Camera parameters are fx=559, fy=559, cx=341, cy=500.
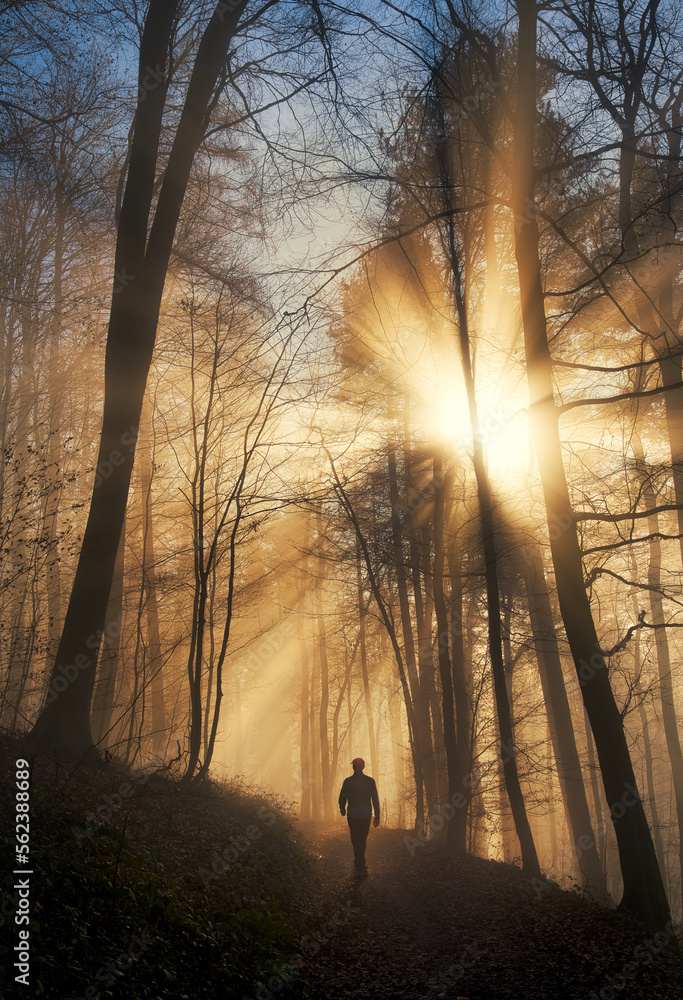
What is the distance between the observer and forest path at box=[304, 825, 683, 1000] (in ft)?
14.8

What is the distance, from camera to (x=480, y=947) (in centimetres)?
553

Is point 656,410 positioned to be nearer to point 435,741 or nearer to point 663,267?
point 663,267

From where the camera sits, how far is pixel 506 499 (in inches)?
441

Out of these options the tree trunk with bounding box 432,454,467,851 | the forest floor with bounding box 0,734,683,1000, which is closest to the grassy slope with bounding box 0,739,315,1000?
the forest floor with bounding box 0,734,683,1000

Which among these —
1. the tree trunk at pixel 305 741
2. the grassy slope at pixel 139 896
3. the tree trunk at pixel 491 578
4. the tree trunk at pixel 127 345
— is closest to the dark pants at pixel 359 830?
the grassy slope at pixel 139 896

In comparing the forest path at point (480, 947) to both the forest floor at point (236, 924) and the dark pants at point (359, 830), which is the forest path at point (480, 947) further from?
the dark pants at point (359, 830)

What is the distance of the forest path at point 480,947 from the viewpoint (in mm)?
4516

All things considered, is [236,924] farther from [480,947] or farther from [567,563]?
[567,563]

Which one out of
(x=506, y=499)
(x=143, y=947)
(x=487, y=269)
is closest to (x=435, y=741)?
(x=506, y=499)

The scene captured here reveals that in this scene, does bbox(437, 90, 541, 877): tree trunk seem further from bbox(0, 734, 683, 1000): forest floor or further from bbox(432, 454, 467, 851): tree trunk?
bbox(432, 454, 467, 851): tree trunk

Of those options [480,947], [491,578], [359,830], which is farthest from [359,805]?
[491,578]

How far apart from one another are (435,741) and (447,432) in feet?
38.3

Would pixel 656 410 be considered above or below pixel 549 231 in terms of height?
below

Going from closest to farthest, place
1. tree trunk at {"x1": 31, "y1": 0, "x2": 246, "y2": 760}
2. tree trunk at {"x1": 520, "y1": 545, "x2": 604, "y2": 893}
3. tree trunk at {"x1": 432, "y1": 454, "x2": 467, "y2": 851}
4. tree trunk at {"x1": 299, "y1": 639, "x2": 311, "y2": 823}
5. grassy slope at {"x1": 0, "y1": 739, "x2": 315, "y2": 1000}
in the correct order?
1. grassy slope at {"x1": 0, "y1": 739, "x2": 315, "y2": 1000}
2. tree trunk at {"x1": 31, "y1": 0, "x2": 246, "y2": 760}
3. tree trunk at {"x1": 432, "y1": 454, "x2": 467, "y2": 851}
4. tree trunk at {"x1": 520, "y1": 545, "x2": 604, "y2": 893}
5. tree trunk at {"x1": 299, "y1": 639, "x2": 311, "y2": 823}
